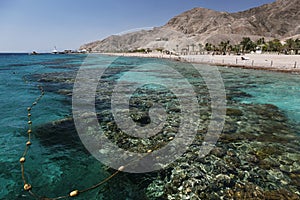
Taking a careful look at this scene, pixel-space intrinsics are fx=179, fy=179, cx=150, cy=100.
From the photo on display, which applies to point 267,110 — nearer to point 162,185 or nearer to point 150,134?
point 150,134

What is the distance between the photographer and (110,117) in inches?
456

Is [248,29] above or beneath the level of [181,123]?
above

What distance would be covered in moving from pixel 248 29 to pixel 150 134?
227184 millimetres

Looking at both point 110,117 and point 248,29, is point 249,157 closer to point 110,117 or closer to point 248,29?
point 110,117

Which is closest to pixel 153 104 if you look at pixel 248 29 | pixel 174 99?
pixel 174 99

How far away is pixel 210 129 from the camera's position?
33.0ft

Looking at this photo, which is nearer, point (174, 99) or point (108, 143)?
point (108, 143)

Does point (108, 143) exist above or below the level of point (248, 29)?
below

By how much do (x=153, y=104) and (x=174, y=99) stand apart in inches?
103

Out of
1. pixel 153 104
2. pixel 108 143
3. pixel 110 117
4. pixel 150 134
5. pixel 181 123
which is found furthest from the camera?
pixel 153 104

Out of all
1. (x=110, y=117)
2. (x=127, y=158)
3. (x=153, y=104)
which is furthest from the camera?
(x=153, y=104)

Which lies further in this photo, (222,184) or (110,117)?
(110,117)

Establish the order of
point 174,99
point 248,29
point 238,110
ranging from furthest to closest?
point 248,29, point 174,99, point 238,110

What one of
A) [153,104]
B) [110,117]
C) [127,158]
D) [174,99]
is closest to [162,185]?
[127,158]
